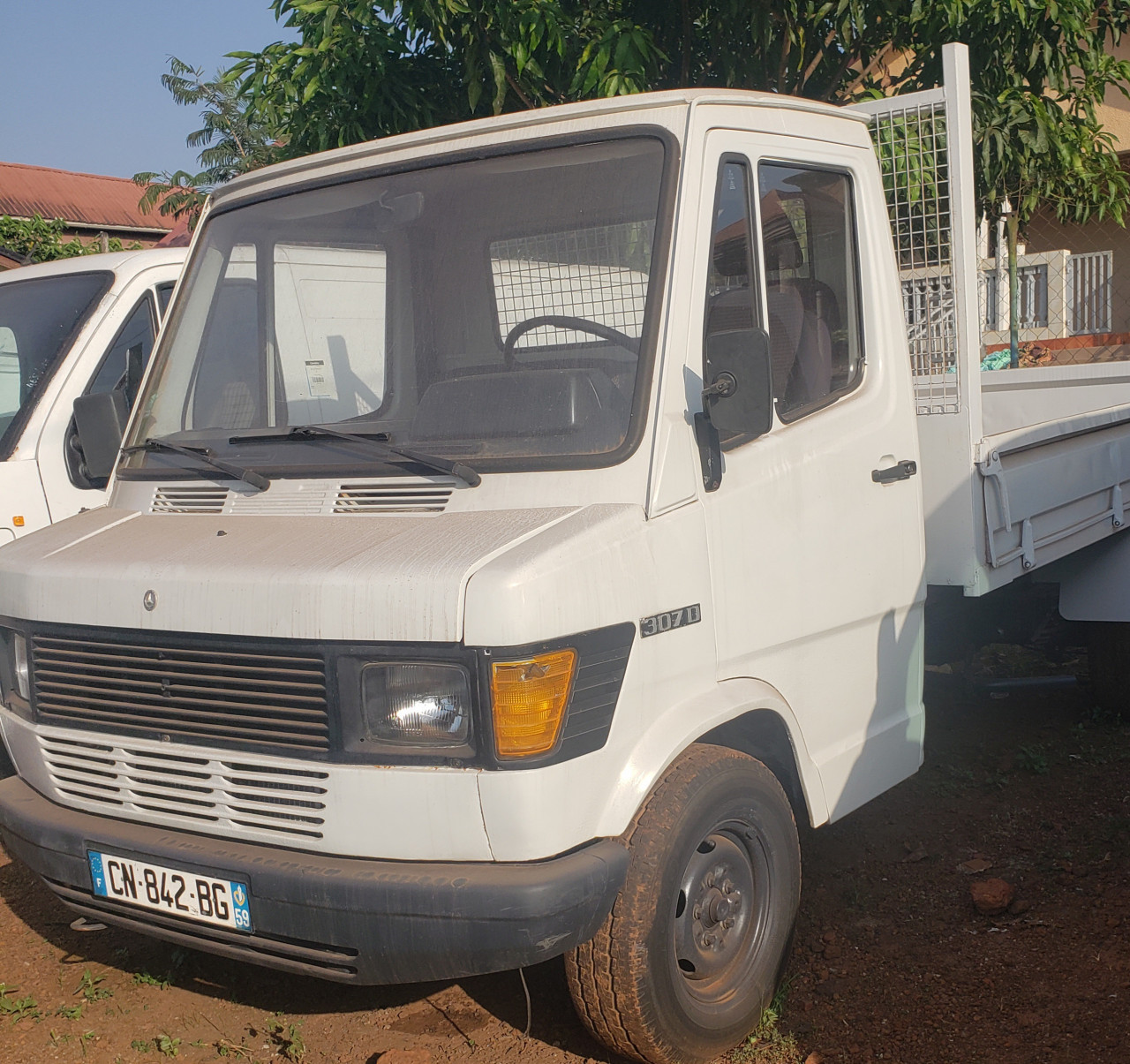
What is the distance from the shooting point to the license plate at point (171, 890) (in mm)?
2699

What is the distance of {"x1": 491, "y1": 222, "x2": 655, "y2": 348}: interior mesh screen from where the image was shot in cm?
304

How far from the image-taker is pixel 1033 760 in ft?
17.1

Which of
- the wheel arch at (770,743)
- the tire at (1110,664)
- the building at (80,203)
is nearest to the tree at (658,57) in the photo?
the tire at (1110,664)

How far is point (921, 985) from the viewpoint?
3.45m

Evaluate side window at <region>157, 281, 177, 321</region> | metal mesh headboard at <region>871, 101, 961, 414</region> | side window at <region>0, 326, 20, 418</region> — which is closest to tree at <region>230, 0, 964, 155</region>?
side window at <region>157, 281, 177, 321</region>

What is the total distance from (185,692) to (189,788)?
0.24 m

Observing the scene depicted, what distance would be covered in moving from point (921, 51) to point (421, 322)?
4798mm

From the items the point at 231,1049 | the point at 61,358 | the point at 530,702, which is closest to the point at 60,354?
the point at 61,358

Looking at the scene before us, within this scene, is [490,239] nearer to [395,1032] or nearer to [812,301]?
[812,301]

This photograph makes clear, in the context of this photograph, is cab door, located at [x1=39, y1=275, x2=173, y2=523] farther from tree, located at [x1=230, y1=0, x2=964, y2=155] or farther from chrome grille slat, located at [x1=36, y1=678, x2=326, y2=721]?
chrome grille slat, located at [x1=36, y1=678, x2=326, y2=721]

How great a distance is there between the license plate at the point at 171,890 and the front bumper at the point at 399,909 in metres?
0.02

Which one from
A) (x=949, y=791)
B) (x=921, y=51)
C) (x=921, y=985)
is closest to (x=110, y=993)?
(x=921, y=985)

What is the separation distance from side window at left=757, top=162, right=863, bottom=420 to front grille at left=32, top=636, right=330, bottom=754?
1.51m

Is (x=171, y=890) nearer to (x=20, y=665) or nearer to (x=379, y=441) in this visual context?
(x=20, y=665)
